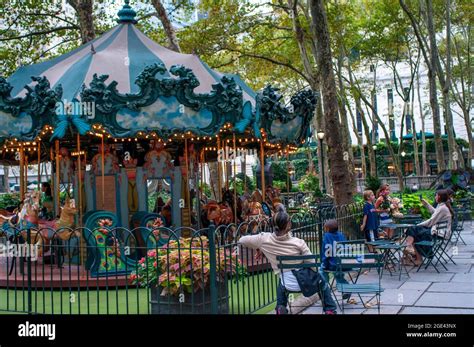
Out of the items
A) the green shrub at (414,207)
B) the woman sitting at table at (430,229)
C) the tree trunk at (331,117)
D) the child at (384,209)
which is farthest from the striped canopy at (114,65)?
the green shrub at (414,207)

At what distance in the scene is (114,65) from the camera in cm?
1495

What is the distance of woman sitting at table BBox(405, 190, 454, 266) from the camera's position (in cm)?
1215

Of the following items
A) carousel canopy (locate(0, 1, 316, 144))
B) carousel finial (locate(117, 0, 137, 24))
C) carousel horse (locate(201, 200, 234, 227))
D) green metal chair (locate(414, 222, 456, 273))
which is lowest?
green metal chair (locate(414, 222, 456, 273))

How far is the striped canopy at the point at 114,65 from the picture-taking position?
14250 mm

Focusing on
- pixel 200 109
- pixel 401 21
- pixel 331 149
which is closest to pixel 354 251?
pixel 200 109

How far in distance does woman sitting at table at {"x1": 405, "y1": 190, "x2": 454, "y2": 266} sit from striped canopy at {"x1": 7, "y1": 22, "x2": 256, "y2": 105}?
17.8 feet

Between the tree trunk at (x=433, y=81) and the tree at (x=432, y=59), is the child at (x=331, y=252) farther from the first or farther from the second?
the tree trunk at (x=433, y=81)

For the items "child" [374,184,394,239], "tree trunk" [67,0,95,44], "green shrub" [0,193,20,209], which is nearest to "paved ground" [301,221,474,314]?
"child" [374,184,394,239]

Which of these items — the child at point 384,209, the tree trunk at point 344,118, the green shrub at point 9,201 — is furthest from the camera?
the tree trunk at point 344,118

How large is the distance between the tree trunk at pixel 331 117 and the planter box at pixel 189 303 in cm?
847

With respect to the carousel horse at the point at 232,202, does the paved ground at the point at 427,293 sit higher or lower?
lower

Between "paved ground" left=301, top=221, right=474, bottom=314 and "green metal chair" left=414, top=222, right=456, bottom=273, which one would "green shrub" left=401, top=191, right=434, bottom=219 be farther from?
"green metal chair" left=414, top=222, right=456, bottom=273

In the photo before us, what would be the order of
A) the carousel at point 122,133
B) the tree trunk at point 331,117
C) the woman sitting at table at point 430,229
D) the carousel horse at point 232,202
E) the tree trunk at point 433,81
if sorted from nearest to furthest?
the woman sitting at table at point 430,229, the carousel at point 122,133, the tree trunk at point 331,117, the carousel horse at point 232,202, the tree trunk at point 433,81

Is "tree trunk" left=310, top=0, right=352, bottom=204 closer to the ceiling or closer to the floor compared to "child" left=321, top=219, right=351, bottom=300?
closer to the ceiling
